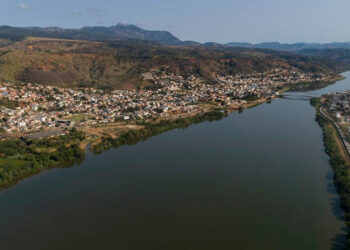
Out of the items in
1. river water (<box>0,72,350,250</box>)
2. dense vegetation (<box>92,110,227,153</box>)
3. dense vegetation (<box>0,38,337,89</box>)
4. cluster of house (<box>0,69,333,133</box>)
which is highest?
dense vegetation (<box>0,38,337,89</box>)

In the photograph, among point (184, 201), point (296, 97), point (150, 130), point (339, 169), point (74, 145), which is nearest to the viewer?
point (184, 201)

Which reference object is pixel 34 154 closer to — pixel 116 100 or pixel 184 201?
pixel 184 201

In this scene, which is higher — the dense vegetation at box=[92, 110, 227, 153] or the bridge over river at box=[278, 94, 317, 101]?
the bridge over river at box=[278, 94, 317, 101]

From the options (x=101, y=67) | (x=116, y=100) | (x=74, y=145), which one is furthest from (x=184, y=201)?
(x=101, y=67)

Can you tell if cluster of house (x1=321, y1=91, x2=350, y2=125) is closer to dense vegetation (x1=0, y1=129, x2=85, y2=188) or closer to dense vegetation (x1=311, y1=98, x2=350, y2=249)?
dense vegetation (x1=311, y1=98, x2=350, y2=249)

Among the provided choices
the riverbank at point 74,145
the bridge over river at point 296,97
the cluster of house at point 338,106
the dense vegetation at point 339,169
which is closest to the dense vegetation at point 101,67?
the bridge over river at point 296,97

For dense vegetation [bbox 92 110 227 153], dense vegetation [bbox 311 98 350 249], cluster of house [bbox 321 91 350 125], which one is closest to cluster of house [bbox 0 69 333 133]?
dense vegetation [bbox 92 110 227 153]

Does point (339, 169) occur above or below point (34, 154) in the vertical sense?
above
